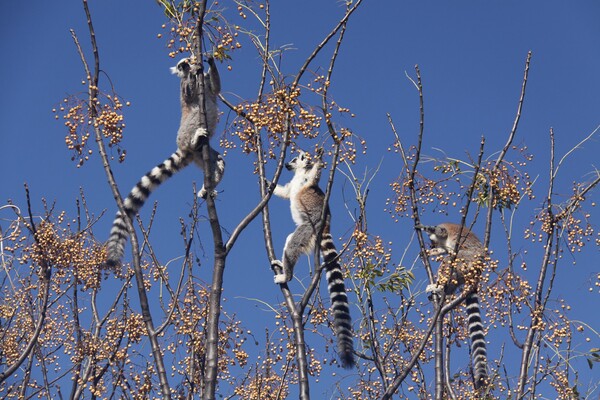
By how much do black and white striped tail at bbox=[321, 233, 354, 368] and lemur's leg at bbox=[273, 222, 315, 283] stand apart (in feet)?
0.77

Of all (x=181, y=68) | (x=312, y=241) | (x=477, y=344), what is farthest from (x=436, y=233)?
(x=181, y=68)

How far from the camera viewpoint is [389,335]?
802 cm

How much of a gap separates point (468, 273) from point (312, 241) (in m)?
3.86

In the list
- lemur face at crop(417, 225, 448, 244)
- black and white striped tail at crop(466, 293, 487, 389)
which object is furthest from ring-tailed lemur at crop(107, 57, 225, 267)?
lemur face at crop(417, 225, 448, 244)

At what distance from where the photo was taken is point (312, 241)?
10.4 m

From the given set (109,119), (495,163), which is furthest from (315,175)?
(109,119)

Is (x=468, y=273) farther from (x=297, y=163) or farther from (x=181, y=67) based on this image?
(x=181, y=67)

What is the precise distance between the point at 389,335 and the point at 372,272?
1.02 meters

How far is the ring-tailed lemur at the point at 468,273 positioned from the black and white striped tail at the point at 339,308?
93cm

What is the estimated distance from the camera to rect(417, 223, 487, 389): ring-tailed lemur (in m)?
6.75

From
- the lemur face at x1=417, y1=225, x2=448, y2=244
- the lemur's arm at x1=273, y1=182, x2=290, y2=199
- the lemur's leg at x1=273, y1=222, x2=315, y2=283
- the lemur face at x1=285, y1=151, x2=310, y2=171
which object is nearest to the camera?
the lemur's leg at x1=273, y1=222, x2=315, y2=283

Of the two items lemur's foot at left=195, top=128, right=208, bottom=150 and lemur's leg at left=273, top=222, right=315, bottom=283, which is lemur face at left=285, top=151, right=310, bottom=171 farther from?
lemur's foot at left=195, top=128, right=208, bottom=150

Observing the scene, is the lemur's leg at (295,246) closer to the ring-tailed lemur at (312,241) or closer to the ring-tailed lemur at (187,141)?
the ring-tailed lemur at (312,241)

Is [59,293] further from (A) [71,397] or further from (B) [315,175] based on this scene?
(B) [315,175]
